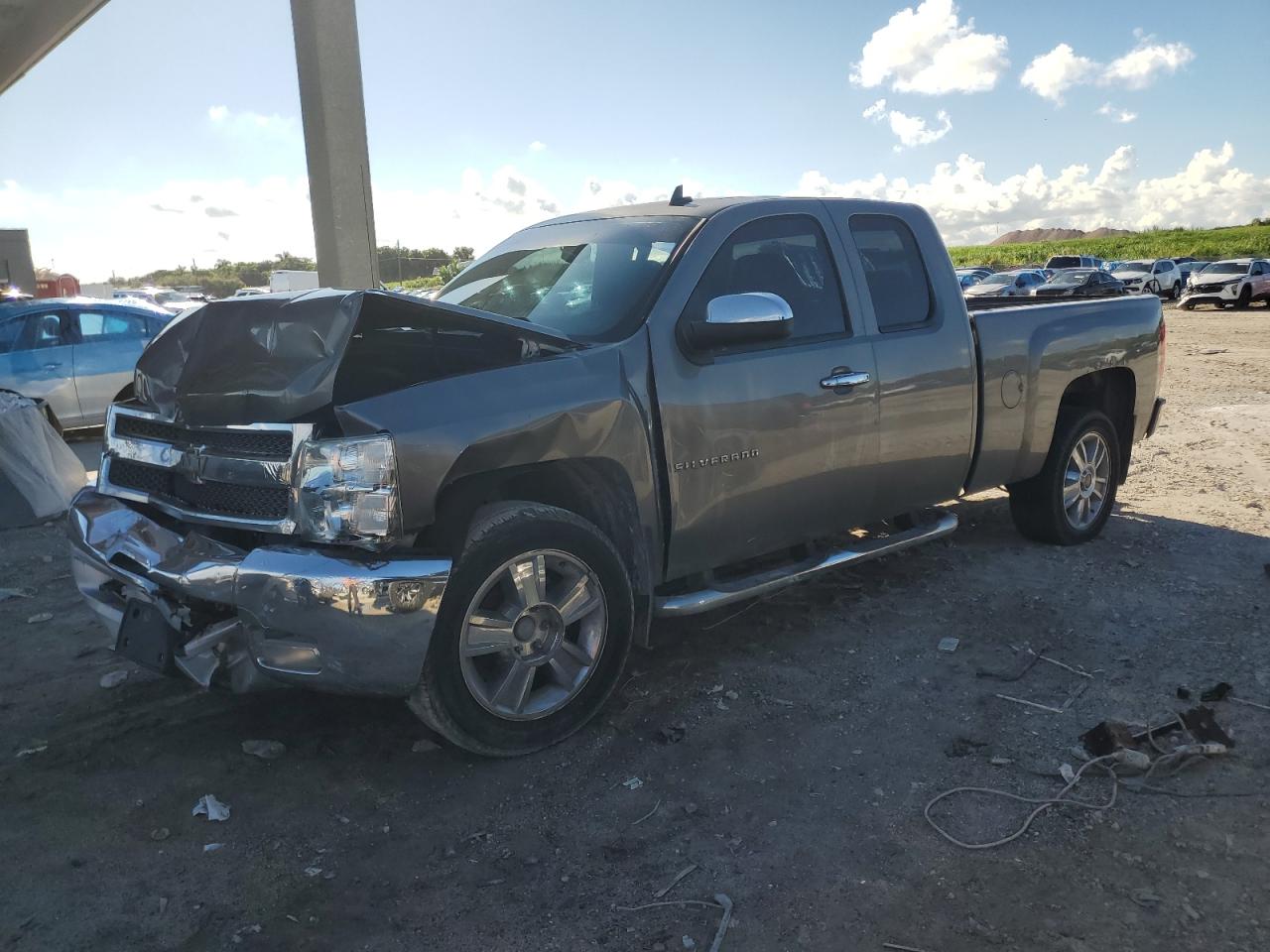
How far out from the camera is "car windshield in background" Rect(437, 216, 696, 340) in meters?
3.79

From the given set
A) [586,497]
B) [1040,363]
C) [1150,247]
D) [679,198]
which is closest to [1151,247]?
[1150,247]

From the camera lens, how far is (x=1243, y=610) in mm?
4699

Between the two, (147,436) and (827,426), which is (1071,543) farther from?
(147,436)

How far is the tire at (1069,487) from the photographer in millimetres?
5578

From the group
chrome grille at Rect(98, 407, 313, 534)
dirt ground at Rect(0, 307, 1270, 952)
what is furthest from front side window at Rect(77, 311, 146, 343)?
chrome grille at Rect(98, 407, 313, 534)

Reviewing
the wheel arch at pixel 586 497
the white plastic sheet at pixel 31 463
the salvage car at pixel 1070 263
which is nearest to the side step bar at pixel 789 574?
the wheel arch at pixel 586 497

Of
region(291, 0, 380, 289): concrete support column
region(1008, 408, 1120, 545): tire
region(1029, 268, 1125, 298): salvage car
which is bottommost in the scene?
region(1008, 408, 1120, 545): tire

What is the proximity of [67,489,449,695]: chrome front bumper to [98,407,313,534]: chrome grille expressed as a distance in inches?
4.9

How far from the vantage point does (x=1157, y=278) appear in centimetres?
3900

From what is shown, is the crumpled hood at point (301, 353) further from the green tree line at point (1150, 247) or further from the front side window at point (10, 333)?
Result: the green tree line at point (1150, 247)

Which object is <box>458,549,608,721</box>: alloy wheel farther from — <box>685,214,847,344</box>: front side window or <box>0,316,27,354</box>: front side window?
<box>0,316,27,354</box>: front side window

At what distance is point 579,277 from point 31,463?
5170mm

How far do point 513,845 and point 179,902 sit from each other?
3.06ft

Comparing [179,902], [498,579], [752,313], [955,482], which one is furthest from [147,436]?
[955,482]
